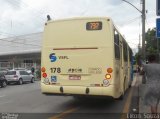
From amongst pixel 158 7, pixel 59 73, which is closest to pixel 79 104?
pixel 59 73

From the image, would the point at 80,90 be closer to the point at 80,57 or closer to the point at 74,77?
the point at 74,77

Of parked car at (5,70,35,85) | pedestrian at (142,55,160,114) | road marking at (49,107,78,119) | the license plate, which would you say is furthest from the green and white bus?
parked car at (5,70,35,85)

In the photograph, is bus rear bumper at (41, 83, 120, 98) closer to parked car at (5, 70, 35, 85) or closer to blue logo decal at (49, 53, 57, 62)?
blue logo decal at (49, 53, 57, 62)

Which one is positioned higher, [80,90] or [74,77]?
[74,77]

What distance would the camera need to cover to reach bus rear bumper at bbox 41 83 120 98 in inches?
492

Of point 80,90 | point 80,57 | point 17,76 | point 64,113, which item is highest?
point 80,57

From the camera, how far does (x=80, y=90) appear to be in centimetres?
1277

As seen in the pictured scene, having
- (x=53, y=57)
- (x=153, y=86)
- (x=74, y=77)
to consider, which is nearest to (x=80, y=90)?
(x=74, y=77)

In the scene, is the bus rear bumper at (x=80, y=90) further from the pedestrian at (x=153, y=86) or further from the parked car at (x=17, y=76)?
the parked car at (x=17, y=76)

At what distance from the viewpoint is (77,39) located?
13070 mm

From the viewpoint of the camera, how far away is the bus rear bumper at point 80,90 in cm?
1248

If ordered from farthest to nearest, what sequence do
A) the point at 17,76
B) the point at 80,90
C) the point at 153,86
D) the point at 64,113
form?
the point at 17,76 → the point at 64,113 → the point at 80,90 → the point at 153,86

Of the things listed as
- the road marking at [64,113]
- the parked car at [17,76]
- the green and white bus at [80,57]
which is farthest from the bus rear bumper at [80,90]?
the parked car at [17,76]

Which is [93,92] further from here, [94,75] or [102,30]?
[102,30]
